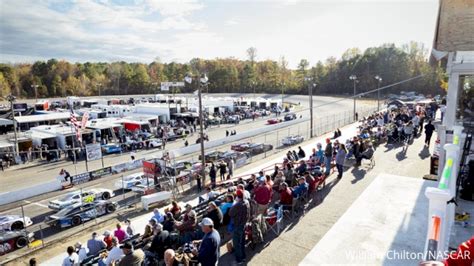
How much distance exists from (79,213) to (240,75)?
96.2 m

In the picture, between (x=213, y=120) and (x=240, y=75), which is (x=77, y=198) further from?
(x=240, y=75)

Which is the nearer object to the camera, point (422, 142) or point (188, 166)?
point (422, 142)

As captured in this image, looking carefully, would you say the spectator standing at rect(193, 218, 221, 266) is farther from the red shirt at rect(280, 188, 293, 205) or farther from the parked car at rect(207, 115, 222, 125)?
the parked car at rect(207, 115, 222, 125)

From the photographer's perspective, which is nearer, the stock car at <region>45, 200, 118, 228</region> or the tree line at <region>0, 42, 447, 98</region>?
the stock car at <region>45, 200, 118, 228</region>

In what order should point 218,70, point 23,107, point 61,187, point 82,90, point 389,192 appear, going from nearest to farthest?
point 389,192
point 61,187
point 23,107
point 82,90
point 218,70

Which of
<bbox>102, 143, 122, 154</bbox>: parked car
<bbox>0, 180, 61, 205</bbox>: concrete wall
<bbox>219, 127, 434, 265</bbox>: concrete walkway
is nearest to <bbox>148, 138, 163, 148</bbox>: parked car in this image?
<bbox>102, 143, 122, 154</bbox>: parked car

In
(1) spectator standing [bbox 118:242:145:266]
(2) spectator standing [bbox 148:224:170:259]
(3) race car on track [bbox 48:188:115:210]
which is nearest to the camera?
(1) spectator standing [bbox 118:242:145:266]

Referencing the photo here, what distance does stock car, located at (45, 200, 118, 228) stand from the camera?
47.7ft

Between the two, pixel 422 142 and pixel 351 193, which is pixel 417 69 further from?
pixel 351 193

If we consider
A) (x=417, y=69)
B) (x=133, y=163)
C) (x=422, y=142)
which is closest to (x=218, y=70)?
(x=417, y=69)

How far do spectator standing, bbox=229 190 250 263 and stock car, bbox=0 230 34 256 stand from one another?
407 inches

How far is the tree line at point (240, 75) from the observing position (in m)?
84.5

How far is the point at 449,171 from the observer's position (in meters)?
4.93

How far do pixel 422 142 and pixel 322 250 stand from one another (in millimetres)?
13827
